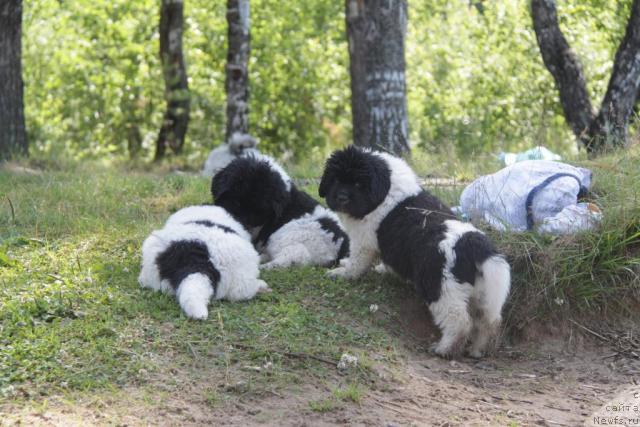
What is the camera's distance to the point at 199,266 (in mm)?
5391

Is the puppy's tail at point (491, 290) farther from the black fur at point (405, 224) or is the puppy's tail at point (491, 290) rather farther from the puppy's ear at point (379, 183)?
the puppy's ear at point (379, 183)

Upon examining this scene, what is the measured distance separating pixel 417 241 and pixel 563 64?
6.16 m

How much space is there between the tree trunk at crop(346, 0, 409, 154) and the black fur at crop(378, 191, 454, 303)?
401cm

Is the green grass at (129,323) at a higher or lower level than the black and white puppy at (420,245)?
lower

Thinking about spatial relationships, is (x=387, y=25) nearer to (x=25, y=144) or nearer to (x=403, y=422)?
(x=25, y=144)

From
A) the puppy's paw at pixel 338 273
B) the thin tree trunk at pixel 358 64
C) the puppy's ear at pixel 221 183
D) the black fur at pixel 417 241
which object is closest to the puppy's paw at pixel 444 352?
the black fur at pixel 417 241

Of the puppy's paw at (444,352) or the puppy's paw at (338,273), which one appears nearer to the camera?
the puppy's paw at (444,352)

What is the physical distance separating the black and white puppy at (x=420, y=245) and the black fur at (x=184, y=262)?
3.57 feet

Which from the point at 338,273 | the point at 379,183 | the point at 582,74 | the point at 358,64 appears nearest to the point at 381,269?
the point at 338,273

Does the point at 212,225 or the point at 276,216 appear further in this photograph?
the point at 276,216

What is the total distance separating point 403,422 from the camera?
4.32 metres

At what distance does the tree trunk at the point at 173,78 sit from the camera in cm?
1498

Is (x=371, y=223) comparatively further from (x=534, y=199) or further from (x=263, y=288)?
(x=534, y=199)

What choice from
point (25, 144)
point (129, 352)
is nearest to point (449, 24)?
point (25, 144)
